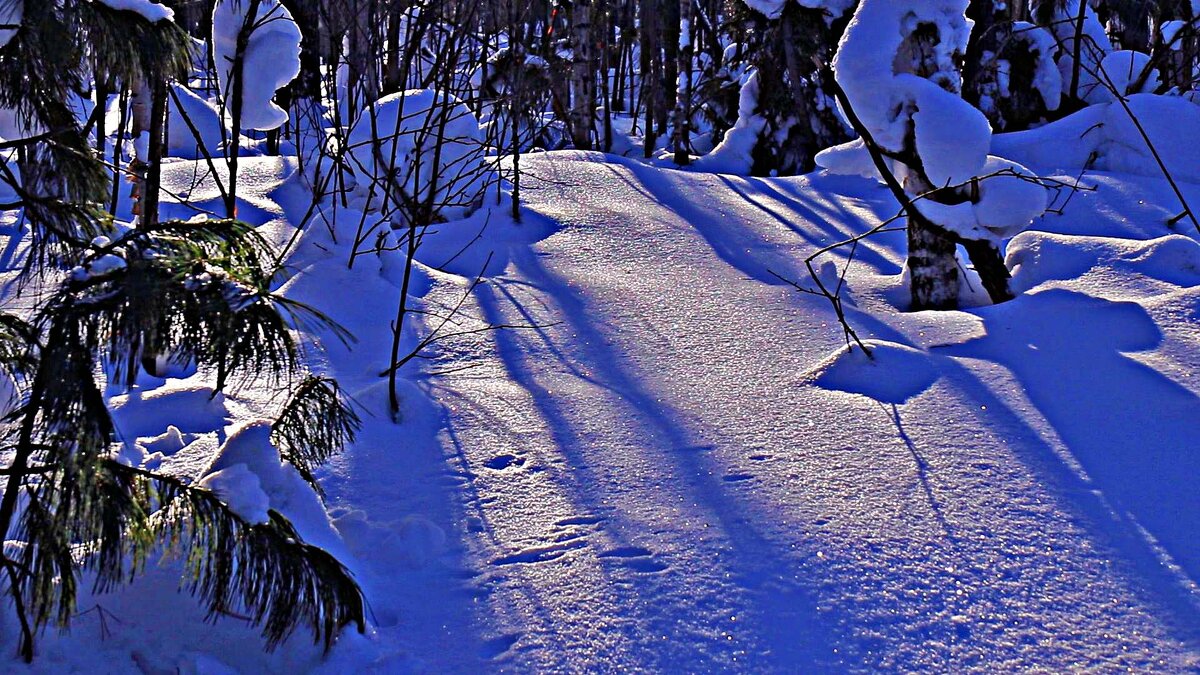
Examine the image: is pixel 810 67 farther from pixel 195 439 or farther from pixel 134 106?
pixel 195 439

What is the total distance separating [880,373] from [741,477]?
95cm

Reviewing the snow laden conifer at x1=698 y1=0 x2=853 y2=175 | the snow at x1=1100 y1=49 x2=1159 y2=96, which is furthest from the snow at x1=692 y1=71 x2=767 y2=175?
the snow at x1=1100 y1=49 x2=1159 y2=96

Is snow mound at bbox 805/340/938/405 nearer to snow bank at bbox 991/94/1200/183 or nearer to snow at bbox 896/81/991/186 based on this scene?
snow at bbox 896/81/991/186

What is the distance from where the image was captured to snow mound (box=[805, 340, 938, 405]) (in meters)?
3.36

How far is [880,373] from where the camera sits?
3.47 metres

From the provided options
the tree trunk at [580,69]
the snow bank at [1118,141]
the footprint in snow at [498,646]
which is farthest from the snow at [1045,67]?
the footprint in snow at [498,646]

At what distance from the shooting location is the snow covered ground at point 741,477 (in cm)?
208

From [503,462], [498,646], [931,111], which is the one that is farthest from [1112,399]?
[498,646]

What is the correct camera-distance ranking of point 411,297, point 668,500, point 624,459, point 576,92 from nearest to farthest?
point 668,500 → point 624,459 → point 411,297 → point 576,92

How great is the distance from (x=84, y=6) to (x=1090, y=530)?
2487 millimetres

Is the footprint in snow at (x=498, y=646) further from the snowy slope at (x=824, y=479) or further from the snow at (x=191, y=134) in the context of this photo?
the snow at (x=191, y=134)

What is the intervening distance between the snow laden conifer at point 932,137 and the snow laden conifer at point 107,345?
129 inches

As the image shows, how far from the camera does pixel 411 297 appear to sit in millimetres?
4629

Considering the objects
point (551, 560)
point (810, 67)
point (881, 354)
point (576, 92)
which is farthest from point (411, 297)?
point (576, 92)
